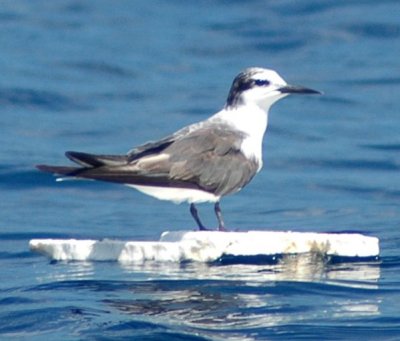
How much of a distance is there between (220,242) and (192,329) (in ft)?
4.49

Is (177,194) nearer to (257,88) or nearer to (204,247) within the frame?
(204,247)

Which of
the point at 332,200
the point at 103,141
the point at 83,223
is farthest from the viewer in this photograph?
the point at 103,141

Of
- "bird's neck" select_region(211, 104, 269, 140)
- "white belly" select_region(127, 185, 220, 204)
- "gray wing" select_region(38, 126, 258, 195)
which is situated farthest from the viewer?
"bird's neck" select_region(211, 104, 269, 140)

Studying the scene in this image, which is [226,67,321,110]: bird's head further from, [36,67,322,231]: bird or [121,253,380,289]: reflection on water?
[121,253,380,289]: reflection on water

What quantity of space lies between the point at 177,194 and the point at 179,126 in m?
8.83

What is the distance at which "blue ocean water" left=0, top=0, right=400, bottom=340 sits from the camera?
32.2 feet

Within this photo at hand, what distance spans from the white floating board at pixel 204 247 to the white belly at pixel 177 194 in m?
0.26

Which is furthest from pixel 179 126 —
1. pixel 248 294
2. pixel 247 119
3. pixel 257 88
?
pixel 248 294

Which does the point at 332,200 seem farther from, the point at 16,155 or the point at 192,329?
the point at 192,329

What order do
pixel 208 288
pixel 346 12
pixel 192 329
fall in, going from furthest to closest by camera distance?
pixel 346 12 < pixel 208 288 < pixel 192 329

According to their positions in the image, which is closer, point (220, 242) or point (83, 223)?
point (220, 242)

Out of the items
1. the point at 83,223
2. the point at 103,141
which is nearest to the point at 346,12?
the point at 103,141

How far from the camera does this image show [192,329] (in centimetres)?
928

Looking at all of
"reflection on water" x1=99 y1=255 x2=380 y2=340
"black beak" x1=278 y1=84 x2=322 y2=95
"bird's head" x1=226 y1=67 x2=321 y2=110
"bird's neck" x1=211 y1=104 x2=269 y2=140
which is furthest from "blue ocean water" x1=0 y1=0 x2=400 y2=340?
"bird's head" x1=226 y1=67 x2=321 y2=110
